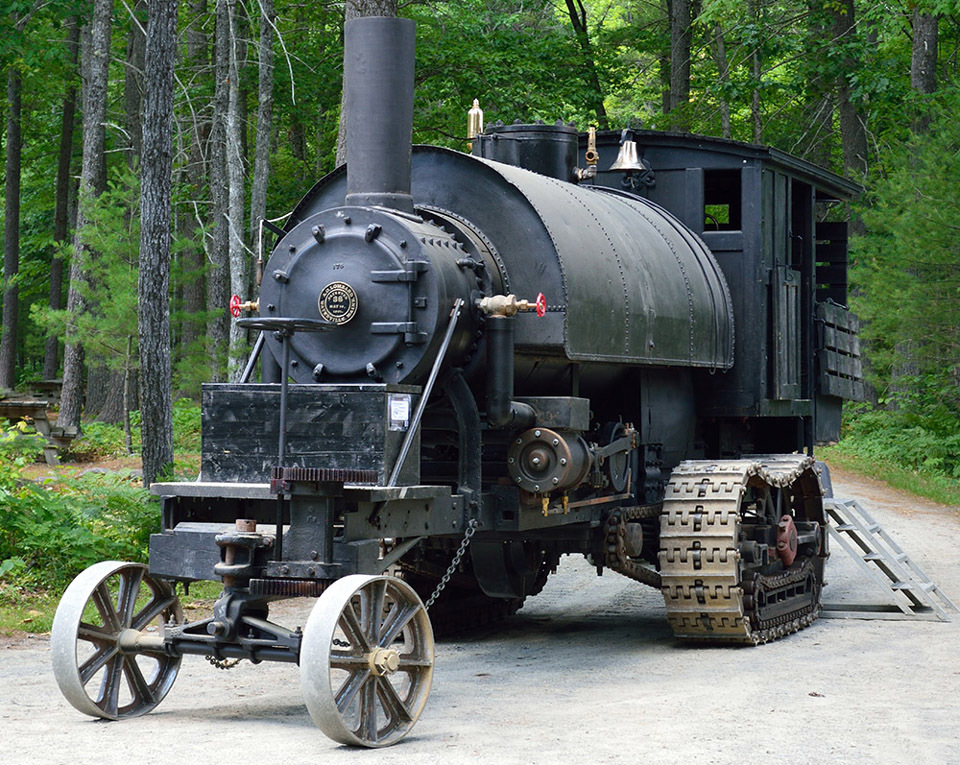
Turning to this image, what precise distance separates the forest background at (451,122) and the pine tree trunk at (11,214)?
6 centimetres

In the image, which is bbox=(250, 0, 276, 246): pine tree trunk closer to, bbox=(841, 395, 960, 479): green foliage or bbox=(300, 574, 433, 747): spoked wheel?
bbox=(841, 395, 960, 479): green foliage

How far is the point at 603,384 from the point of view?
29.2 ft

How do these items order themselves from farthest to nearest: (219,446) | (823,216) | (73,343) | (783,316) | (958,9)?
(823,216)
(958,9)
(73,343)
(783,316)
(219,446)

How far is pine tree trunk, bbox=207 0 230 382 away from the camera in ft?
67.4

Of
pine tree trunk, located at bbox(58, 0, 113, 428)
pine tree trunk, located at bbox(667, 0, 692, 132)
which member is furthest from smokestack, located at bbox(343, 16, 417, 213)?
pine tree trunk, located at bbox(667, 0, 692, 132)

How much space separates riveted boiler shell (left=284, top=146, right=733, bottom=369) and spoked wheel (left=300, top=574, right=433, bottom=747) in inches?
78.7

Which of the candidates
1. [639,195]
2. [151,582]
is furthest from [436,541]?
[639,195]

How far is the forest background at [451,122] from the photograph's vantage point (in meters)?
19.8

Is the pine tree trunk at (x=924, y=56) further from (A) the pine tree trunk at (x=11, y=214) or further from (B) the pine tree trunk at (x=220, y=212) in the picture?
(A) the pine tree trunk at (x=11, y=214)

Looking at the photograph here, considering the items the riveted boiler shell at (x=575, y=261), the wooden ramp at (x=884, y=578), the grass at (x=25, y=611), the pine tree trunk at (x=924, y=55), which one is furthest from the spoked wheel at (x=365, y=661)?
the pine tree trunk at (x=924, y=55)

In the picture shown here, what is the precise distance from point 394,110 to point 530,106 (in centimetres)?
1686

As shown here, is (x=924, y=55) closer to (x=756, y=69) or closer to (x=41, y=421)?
(x=756, y=69)

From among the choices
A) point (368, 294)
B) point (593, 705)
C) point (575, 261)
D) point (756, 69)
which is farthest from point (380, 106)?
point (756, 69)

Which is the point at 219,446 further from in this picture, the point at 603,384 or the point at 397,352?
the point at 603,384
